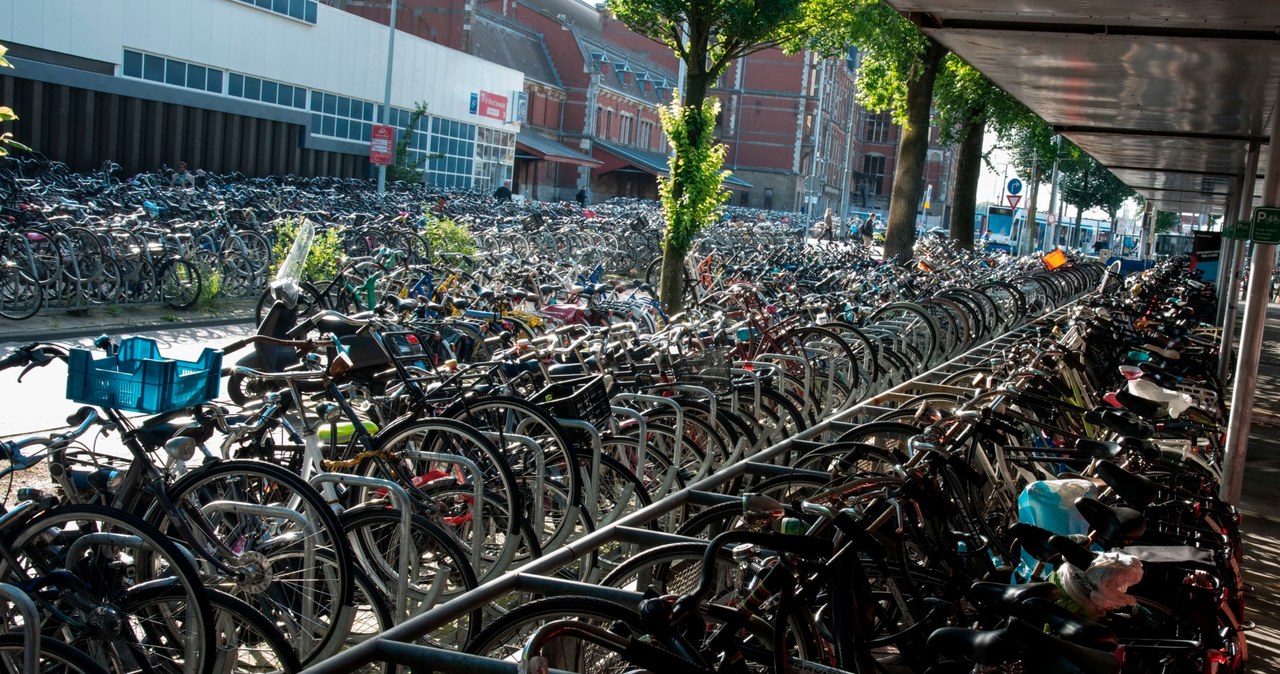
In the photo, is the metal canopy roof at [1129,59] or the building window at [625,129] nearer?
the metal canopy roof at [1129,59]

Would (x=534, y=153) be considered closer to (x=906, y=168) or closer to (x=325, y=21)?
(x=325, y=21)

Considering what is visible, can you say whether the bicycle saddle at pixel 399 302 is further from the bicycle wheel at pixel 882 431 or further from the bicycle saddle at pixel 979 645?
the bicycle saddle at pixel 979 645

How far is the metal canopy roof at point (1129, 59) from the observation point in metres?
4.75

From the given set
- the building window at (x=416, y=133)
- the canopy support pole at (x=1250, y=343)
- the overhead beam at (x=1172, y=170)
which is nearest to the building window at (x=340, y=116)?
the building window at (x=416, y=133)

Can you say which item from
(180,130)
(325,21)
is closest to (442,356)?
(180,130)

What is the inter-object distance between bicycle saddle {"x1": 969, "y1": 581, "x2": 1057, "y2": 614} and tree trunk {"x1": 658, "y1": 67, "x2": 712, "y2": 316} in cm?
955

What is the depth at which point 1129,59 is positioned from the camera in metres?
6.18

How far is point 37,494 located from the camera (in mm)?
3295

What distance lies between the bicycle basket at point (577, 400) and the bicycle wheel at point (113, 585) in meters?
1.89

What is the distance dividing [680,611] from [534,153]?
48214mm

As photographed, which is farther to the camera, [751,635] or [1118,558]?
[751,635]

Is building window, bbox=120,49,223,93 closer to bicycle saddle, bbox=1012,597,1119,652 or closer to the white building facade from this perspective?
the white building facade

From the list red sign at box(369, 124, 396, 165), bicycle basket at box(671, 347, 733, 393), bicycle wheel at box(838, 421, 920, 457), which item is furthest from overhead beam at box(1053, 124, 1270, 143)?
red sign at box(369, 124, 396, 165)

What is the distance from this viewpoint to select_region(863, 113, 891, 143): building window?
9244cm
